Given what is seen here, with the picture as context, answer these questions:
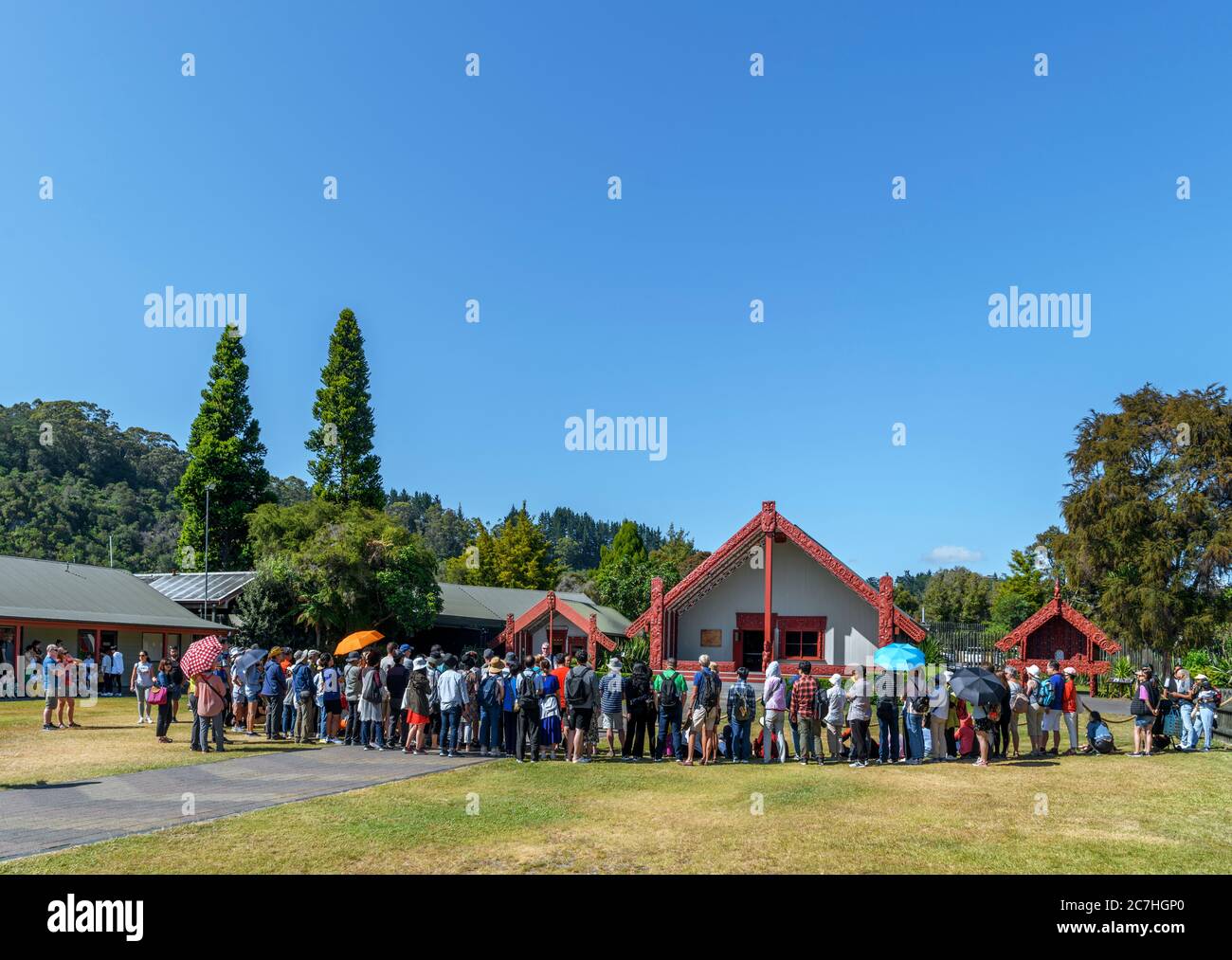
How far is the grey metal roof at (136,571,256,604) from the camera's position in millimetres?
41438

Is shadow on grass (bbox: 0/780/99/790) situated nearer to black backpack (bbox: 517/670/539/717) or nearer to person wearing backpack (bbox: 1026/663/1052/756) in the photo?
black backpack (bbox: 517/670/539/717)

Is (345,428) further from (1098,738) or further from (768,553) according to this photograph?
(1098,738)

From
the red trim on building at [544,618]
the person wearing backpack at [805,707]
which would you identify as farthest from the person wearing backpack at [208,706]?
the red trim on building at [544,618]

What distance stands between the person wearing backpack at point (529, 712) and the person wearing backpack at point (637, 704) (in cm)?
158

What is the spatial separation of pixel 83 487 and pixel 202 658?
69286 mm

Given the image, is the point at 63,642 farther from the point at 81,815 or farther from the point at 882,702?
the point at 882,702

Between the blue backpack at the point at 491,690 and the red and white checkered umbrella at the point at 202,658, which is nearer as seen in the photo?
the red and white checkered umbrella at the point at 202,658

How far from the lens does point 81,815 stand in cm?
1067

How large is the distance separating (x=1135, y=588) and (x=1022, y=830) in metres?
29.7

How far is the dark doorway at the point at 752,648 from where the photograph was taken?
3222cm

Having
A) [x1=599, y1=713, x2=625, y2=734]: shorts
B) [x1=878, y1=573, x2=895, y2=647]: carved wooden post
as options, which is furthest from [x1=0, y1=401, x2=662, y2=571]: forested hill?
[x1=599, y1=713, x2=625, y2=734]: shorts

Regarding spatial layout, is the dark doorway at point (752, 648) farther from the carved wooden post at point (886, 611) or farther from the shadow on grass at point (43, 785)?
the shadow on grass at point (43, 785)

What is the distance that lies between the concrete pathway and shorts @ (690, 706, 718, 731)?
11.1 ft
